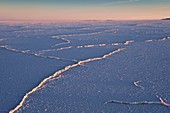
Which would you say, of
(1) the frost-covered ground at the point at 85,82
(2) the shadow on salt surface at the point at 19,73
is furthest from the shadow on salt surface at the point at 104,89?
(2) the shadow on salt surface at the point at 19,73

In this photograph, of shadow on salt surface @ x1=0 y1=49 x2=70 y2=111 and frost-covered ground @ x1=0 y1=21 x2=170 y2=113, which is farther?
shadow on salt surface @ x1=0 y1=49 x2=70 y2=111

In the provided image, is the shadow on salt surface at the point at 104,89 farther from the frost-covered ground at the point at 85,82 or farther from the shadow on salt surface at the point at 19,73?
the shadow on salt surface at the point at 19,73

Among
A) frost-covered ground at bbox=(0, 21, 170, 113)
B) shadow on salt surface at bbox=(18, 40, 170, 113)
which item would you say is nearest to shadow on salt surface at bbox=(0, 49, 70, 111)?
frost-covered ground at bbox=(0, 21, 170, 113)

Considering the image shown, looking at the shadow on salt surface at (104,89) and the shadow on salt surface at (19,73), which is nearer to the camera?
the shadow on salt surface at (104,89)

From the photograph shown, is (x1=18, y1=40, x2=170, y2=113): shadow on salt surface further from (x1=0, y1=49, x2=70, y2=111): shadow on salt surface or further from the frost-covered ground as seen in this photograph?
(x1=0, y1=49, x2=70, y2=111): shadow on salt surface

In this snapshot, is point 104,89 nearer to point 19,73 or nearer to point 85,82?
point 85,82

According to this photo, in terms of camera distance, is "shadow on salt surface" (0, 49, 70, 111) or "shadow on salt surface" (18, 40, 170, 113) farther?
"shadow on salt surface" (0, 49, 70, 111)

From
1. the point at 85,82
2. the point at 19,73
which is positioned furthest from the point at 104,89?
the point at 19,73
